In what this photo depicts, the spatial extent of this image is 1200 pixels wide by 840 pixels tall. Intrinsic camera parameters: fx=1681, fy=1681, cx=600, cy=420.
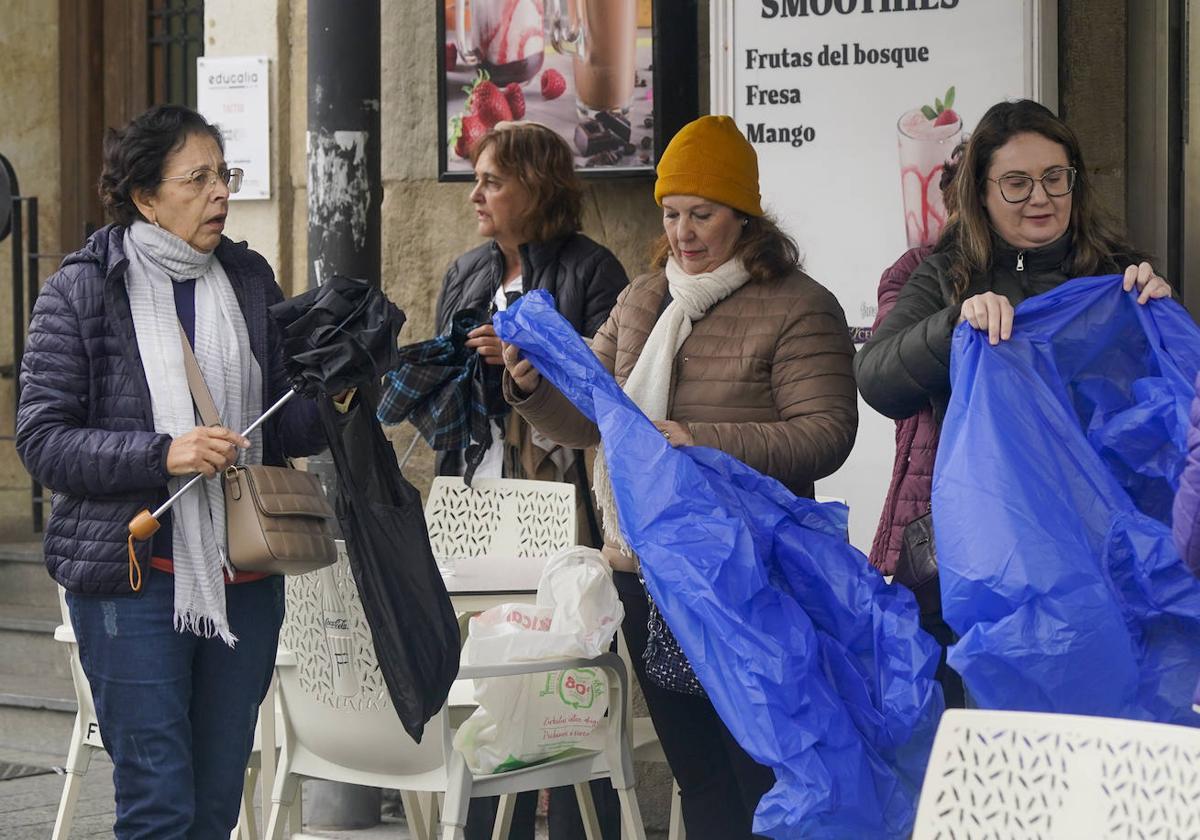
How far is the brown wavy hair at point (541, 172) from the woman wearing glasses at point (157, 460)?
133 cm

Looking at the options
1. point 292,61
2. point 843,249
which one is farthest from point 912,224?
point 292,61

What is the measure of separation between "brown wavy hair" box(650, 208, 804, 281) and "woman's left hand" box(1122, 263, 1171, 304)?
0.76 meters

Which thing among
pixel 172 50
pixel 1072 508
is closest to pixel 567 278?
pixel 1072 508

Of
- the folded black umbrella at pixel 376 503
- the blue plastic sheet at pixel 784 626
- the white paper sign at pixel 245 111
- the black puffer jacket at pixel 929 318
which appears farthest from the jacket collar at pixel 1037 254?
the white paper sign at pixel 245 111

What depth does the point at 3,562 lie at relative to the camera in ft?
23.3

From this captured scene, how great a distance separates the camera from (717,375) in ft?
11.3

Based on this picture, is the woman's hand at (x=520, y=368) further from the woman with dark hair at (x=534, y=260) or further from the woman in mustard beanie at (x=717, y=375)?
the woman with dark hair at (x=534, y=260)

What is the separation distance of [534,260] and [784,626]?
6.38ft

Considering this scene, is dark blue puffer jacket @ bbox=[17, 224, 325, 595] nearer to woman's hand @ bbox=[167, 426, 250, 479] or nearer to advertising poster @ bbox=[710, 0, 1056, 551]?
woman's hand @ bbox=[167, 426, 250, 479]

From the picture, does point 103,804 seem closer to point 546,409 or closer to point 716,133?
point 546,409

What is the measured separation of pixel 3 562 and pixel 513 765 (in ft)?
13.7

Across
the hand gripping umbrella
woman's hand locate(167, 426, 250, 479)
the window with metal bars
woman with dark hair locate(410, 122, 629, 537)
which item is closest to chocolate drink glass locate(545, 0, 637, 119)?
woman with dark hair locate(410, 122, 629, 537)

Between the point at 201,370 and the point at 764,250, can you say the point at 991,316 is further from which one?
the point at 201,370

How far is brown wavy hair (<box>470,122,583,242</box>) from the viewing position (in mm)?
4609
